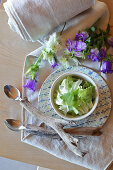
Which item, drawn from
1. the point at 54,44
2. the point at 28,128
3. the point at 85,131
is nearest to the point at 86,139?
the point at 85,131

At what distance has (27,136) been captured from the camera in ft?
1.86

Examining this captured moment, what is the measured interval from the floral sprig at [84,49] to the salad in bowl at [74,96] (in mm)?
46

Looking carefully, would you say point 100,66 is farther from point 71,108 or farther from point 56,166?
point 56,166

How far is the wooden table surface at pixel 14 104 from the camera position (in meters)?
0.56

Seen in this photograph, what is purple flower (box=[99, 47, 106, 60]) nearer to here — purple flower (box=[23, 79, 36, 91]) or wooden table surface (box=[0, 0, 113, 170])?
wooden table surface (box=[0, 0, 113, 170])

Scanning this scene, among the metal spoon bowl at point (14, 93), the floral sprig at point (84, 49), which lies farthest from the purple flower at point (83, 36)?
the metal spoon bowl at point (14, 93)

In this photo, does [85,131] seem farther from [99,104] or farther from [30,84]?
[30,84]

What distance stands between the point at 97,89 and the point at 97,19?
0.68ft

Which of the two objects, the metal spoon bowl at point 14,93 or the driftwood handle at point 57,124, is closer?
the driftwood handle at point 57,124

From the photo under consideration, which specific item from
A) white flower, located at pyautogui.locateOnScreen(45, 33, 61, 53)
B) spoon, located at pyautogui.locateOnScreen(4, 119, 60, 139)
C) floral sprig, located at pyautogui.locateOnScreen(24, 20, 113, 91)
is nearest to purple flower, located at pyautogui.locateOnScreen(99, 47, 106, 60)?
Answer: floral sprig, located at pyautogui.locateOnScreen(24, 20, 113, 91)

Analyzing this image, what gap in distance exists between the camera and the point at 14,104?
23.7 inches

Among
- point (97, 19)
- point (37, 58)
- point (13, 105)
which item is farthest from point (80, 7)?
point (13, 105)

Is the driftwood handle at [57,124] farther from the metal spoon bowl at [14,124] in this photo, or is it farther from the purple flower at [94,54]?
the purple flower at [94,54]

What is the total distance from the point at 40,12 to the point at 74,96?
0.77 feet
